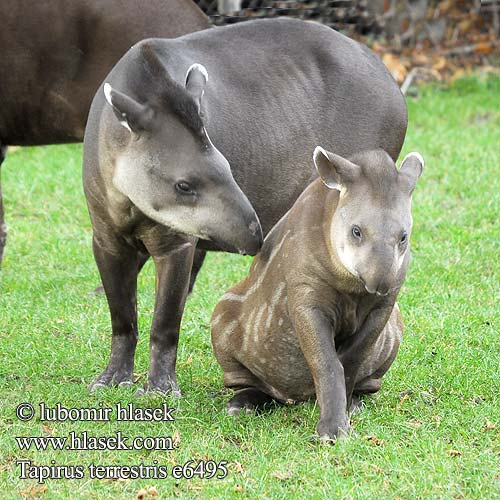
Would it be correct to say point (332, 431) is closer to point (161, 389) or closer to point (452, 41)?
point (161, 389)

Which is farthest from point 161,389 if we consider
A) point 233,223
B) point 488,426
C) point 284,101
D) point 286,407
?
point 284,101

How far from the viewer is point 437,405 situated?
5.64 m

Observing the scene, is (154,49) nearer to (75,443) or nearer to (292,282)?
(292,282)

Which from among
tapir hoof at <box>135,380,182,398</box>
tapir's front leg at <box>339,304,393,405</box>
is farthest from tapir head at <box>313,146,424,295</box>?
tapir hoof at <box>135,380,182,398</box>

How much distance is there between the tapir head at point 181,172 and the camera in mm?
5316

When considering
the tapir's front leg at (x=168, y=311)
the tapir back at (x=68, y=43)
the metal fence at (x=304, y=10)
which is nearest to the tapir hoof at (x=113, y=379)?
the tapir's front leg at (x=168, y=311)

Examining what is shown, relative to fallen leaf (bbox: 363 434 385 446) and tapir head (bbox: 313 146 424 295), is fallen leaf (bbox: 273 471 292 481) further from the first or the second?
tapir head (bbox: 313 146 424 295)

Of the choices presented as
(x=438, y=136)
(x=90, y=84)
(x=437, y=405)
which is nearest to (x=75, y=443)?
(x=437, y=405)

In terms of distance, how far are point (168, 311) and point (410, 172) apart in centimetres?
145

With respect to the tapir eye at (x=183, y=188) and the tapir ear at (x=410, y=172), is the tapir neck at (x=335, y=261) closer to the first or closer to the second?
the tapir ear at (x=410, y=172)

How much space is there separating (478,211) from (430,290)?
174 cm

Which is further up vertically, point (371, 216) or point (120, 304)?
point (371, 216)

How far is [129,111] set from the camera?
17.3ft

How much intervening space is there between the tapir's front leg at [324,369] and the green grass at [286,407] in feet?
0.35
